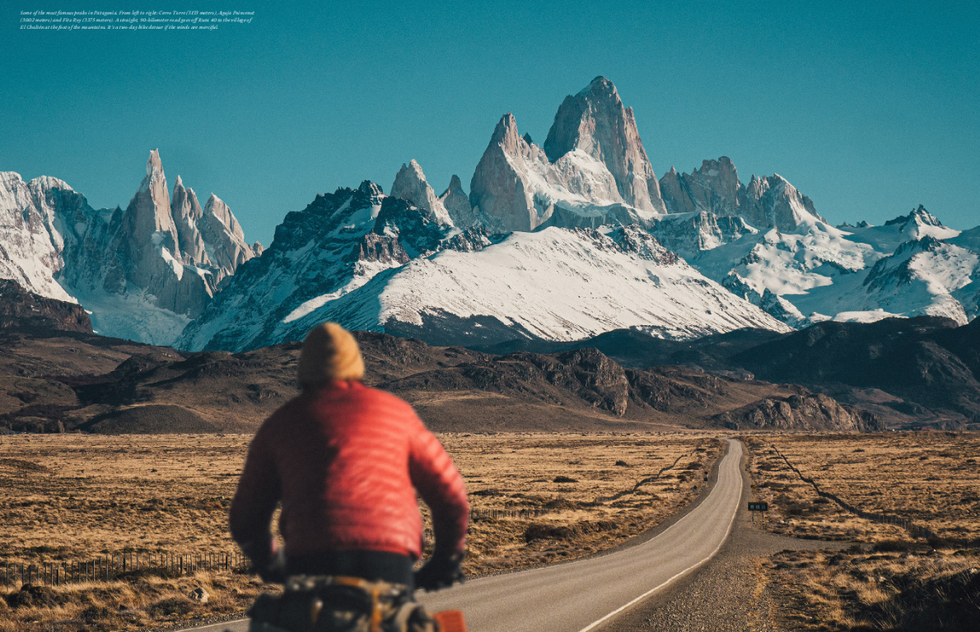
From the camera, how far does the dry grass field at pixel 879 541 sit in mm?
17375

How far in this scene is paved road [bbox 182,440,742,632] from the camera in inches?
706

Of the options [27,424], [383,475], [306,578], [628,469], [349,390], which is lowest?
[27,424]

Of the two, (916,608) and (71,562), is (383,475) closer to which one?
(916,608)

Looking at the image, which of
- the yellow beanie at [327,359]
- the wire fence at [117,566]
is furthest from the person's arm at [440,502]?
the wire fence at [117,566]

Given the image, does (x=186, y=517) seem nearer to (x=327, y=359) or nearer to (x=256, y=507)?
(x=256, y=507)

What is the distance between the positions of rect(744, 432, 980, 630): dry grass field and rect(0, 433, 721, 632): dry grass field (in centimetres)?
733

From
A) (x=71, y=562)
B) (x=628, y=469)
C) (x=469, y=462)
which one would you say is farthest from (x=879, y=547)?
(x=469, y=462)

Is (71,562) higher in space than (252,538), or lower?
lower

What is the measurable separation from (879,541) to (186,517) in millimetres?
30117

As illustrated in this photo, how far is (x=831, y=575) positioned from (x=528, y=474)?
167ft

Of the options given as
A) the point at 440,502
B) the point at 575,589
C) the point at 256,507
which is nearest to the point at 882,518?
the point at 575,589

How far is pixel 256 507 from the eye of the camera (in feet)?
19.1

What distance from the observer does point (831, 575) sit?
2517cm

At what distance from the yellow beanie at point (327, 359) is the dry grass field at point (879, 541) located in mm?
13458
